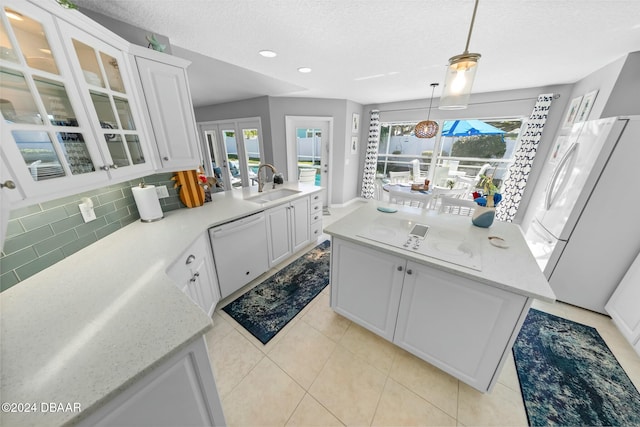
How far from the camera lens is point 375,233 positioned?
1.49 meters

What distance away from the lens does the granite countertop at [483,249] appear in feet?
3.33

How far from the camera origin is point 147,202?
5.33 feet

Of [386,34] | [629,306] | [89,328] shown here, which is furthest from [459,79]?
[629,306]

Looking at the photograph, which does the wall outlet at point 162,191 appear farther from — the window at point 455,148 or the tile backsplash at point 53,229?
the window at point 455,148

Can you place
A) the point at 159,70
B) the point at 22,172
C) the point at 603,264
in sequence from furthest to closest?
1. the point at 603,264
2. the point at 159,70
3. the point at 22,172

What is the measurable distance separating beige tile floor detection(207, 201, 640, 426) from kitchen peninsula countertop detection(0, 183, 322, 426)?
918 millimetres

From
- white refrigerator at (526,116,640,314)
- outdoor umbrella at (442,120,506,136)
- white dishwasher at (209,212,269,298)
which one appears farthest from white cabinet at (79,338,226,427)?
outdoor umbrella at (442,120,506,136)

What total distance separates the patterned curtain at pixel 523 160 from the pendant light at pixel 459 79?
10.3 feet

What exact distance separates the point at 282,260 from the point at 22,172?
6.67 feet

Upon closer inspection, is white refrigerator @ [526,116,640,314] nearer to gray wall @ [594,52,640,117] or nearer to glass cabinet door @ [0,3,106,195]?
gray wall @ [594,52,640,117]

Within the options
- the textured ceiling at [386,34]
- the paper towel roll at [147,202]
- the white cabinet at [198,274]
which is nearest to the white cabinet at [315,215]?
the white cabinet at [198,274]

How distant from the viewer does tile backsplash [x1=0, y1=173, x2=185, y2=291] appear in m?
0.95

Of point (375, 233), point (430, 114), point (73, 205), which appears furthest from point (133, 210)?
point (430, 114)

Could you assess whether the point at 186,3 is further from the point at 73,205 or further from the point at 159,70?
the point at 73,205
